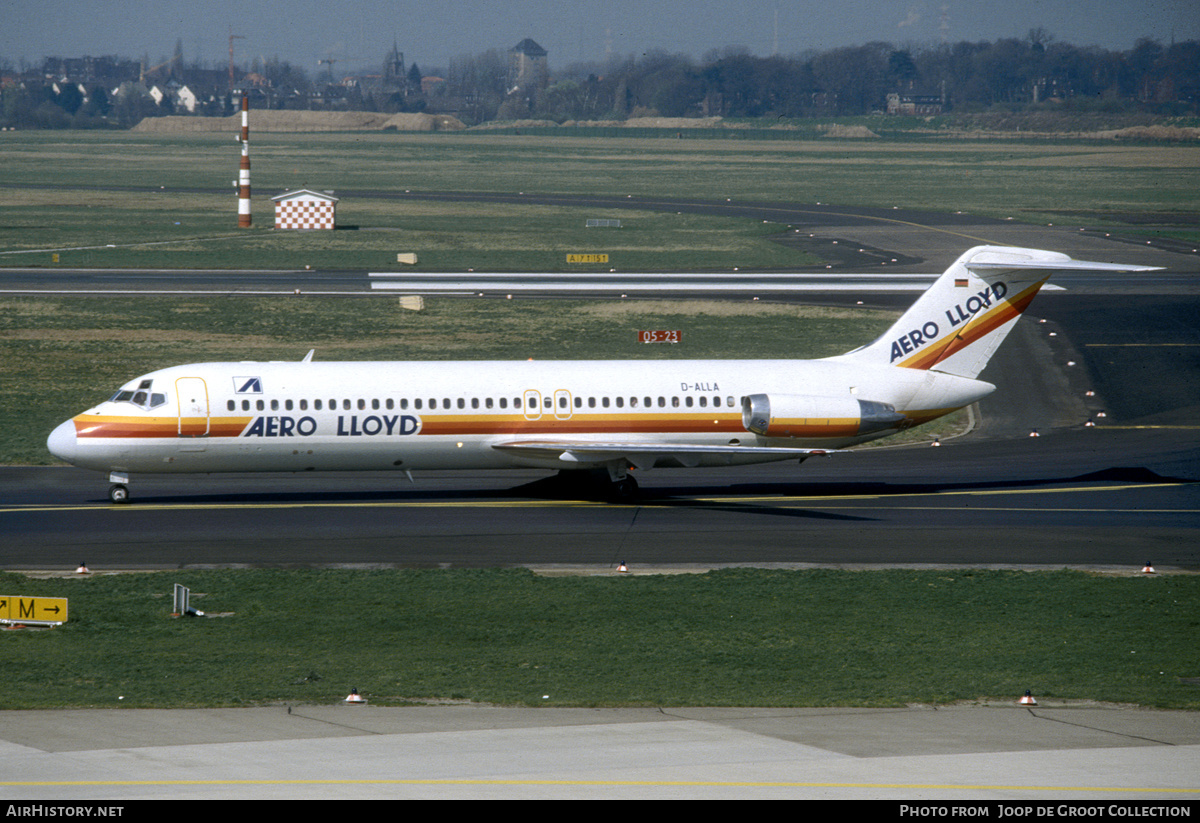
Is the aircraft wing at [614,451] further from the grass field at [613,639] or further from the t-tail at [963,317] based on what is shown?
the grass field at [613,639]

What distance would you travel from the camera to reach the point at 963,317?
113 ft

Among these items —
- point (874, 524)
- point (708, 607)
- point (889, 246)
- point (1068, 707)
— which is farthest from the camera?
point (889, 246)

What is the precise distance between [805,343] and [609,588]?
30.6m

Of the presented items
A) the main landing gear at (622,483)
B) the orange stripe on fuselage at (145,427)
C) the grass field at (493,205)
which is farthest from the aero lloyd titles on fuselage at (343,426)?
the grass field at (493,205)

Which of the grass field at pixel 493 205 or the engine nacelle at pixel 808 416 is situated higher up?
the grass field at pixel 493 205

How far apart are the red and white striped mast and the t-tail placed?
64.6 metres

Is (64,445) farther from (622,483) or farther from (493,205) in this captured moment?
(493,205)

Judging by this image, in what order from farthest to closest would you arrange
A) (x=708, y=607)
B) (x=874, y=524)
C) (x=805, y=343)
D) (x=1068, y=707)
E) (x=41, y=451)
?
1. (x=805, y=343)
2. (x=41, y=451)
3. (x=874, y=524)
4. (x=708, y=607)
5. (x=1068, y=707)

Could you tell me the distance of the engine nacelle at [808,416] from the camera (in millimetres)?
32656

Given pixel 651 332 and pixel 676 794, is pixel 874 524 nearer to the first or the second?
pixel 676 794

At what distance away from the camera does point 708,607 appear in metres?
24.2

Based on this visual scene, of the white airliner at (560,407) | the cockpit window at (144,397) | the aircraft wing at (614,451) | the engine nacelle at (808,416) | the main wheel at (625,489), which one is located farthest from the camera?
the main wheel at (625,489)

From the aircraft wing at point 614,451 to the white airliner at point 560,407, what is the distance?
5 centimetres

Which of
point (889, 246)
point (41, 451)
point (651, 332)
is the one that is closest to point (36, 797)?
point (41, 451)
